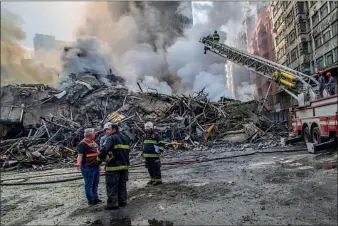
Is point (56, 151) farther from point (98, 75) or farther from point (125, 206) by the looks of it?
point (98, 75)

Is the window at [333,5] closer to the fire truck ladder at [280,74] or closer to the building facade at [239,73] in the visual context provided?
the fire truck ladder at [280,74]

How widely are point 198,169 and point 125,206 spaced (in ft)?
12.1

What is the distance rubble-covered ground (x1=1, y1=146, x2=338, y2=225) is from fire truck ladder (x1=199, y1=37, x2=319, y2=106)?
4335 millimetres

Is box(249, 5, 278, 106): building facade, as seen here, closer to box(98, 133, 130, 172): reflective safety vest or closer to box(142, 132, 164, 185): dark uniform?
box(142, 132, 164, 185): dark uniform

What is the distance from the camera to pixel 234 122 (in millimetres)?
17484

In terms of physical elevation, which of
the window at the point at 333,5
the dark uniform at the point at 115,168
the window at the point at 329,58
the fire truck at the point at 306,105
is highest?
the window at the point at 333,5

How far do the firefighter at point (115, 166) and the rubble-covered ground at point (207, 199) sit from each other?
0.21 m

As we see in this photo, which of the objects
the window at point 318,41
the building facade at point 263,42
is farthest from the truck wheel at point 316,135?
the building facade at point 263,42

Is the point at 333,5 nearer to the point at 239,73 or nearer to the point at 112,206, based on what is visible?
the point at 112,206

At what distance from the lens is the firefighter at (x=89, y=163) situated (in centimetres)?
522

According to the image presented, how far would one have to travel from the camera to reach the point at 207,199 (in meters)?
4.92

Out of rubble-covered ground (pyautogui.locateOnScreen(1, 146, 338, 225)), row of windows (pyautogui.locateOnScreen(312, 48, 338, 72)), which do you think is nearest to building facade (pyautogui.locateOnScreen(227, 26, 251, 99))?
row of windows (pyautogui.locateOnScreen(312, 48, 338, 72))

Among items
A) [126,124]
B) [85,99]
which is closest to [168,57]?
[85,99]

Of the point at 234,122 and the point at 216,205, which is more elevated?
the point at 234,122
